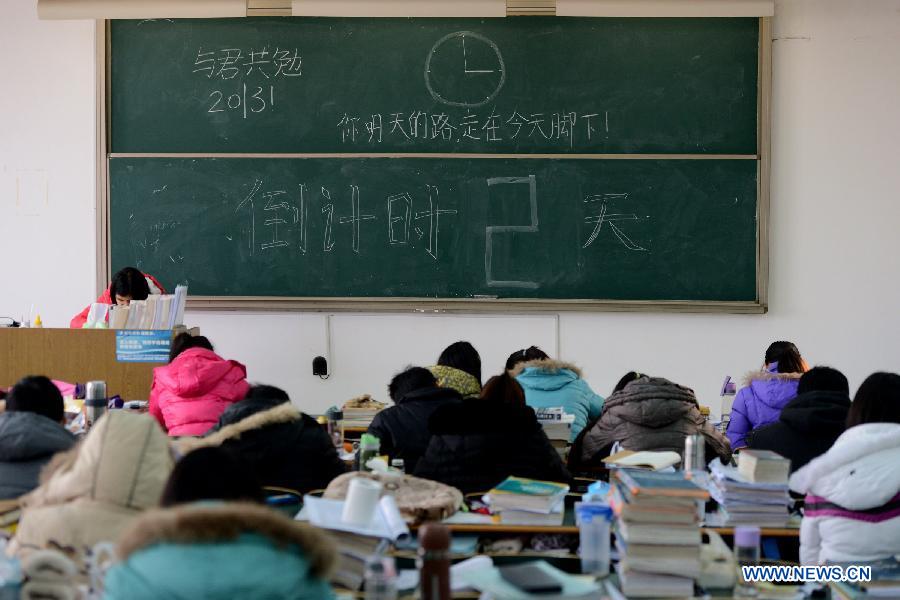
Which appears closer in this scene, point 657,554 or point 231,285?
point 657,554

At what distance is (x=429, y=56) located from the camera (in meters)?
6.87

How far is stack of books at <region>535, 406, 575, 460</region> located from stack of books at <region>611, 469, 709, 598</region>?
182cm

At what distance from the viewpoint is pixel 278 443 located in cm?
354

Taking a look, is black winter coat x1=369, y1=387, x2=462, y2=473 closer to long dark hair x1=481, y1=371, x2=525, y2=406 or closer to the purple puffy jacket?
long dark hair x1=481, y1=371, x2=525, y2=406

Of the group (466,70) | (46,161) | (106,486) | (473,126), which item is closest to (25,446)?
(106,486)

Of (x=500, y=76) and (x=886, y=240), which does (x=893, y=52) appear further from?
(x=500, y=76)

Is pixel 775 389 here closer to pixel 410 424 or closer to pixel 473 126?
pixel 410 424

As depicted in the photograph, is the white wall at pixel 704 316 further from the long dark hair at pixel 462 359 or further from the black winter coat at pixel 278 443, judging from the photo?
the black winter coat at pixel 278 443

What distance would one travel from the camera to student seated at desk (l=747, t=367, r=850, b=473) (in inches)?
153

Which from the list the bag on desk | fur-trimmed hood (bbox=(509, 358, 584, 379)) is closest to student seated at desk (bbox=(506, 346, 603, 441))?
fur-trimmed hood (bbox=(509, 358, 584, 379))

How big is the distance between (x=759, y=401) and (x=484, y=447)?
1.92m

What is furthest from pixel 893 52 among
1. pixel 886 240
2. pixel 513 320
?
pixel 513 320

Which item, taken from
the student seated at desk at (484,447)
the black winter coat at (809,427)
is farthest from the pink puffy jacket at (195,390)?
the black winter coat at (809,427)

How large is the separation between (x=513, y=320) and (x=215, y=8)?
2866 mm
